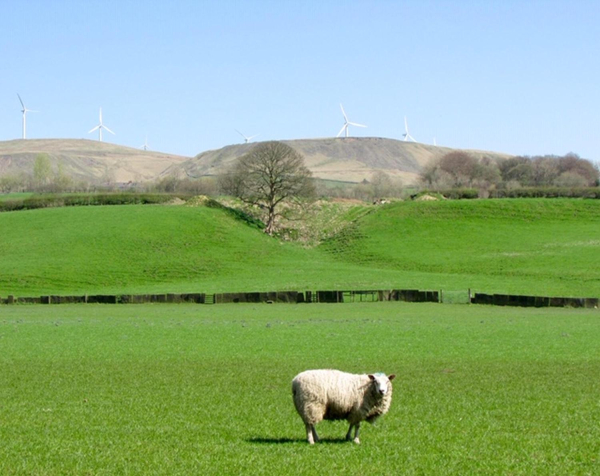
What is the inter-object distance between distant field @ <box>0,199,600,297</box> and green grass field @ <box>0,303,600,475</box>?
1431 inches

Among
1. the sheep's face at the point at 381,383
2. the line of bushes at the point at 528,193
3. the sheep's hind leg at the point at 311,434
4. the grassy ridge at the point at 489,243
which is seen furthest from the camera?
the line of bushes at the point at 528,193

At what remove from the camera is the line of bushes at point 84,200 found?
120125 millimetres

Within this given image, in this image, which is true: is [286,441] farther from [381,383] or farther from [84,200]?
[84,200]

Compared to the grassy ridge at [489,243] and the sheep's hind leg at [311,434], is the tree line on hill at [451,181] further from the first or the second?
the sheep's hind leg at [311,434]

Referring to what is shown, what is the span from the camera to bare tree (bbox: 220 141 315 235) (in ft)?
348

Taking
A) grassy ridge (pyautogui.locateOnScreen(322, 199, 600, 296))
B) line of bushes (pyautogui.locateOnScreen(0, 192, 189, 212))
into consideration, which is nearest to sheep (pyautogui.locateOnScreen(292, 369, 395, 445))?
grassy ridge (pyautogui.locateOnScreen(322, 199, 600, 296))

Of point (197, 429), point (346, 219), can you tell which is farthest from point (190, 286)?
point (197, 429)

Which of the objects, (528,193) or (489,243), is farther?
(528,193)

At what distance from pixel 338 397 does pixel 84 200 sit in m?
113

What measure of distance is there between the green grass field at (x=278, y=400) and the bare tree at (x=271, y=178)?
66.8 m

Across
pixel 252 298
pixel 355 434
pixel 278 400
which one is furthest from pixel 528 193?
pixel 355 434

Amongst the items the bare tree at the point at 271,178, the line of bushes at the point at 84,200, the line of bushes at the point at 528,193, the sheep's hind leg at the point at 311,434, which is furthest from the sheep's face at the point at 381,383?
the line of bushes at the point at 528,193

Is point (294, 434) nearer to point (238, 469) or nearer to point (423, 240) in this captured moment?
point (238, 469)

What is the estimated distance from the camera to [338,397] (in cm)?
1440
